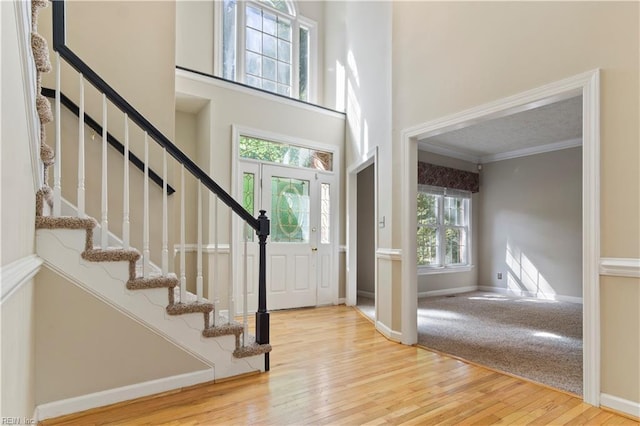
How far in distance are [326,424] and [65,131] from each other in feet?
8.65

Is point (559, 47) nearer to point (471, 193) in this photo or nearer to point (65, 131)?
point (65, 131)

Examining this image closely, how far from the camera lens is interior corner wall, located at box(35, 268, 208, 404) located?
1.90 metres

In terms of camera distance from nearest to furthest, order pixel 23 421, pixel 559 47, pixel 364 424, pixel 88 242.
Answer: pixel 23 421 < pixel 364 424 < pixel 88 242 < pixel 559 47

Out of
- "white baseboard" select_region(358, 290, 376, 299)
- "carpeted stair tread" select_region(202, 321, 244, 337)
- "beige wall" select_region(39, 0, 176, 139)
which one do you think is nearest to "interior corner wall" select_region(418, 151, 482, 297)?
"white baseboard" select_region(358, 290, 376, 299)

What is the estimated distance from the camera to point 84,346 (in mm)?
1992

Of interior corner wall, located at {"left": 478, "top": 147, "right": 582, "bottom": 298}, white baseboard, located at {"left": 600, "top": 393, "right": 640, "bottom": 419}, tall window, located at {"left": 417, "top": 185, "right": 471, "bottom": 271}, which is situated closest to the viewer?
white baseboard, located at {"left": 600, "top": 393, "right": 640, "bottom": 419}

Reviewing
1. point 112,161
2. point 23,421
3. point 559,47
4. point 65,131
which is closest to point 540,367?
point 559,47

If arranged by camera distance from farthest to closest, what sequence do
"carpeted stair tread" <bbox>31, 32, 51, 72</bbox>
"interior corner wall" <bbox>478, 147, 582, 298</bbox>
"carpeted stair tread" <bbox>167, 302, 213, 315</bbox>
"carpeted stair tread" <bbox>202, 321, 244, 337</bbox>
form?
"interior corner wall" <bbox>478, 147, 582, 298</bbox> → "carpeted stair tread" <bbox>202, 321, 244, 337</bbox> → "carpeted stair tread" <bbox>167, 302, 213, 315</bbox> → "carpeted stair tread" <bbox>31, 32, 51, 72</bbox>

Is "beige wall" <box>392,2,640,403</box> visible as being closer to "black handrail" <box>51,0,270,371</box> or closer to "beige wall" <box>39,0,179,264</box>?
"black handrail" <box>51,0,270,371</box>

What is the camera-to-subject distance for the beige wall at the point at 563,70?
2.06 m

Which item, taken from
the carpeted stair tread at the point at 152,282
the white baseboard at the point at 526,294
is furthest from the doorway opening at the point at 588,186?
the white baseboard at the point at 526,294

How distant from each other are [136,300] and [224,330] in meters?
0.60

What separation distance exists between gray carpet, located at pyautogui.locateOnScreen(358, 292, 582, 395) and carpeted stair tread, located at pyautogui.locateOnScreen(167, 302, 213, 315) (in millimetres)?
2059

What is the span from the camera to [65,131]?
2.57 metres
